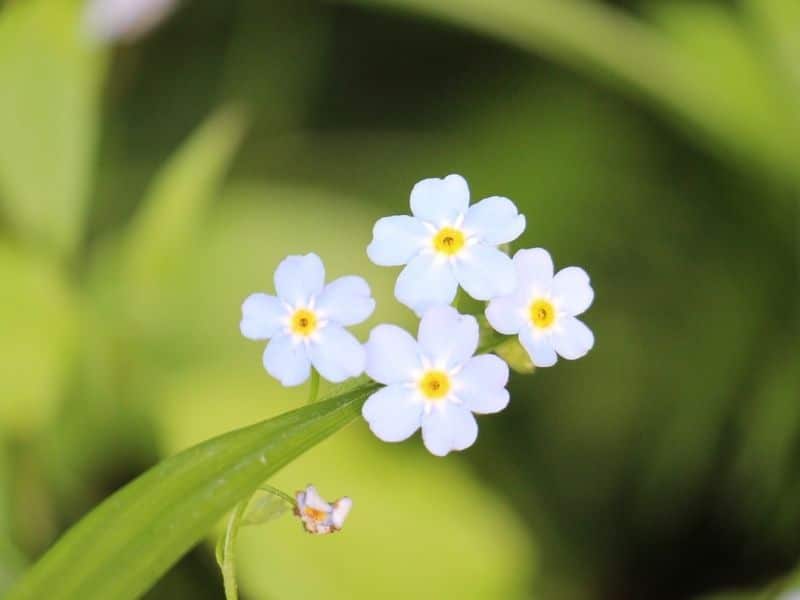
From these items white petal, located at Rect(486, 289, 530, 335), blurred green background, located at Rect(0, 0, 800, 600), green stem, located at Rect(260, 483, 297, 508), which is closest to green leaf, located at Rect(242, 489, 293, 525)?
green stem, located at Rect(260, 483, 297, 508)

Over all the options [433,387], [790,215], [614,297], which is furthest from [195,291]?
[790,215]

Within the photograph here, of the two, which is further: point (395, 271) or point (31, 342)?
point (395, 271)

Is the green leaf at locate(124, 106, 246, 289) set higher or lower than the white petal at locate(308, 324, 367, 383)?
higher

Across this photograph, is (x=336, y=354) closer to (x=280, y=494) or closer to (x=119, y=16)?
(x=280, y=494)

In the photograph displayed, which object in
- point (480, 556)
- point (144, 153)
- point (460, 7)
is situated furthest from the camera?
point (144, 153)

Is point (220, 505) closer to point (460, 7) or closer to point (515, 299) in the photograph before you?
point (515, 299)

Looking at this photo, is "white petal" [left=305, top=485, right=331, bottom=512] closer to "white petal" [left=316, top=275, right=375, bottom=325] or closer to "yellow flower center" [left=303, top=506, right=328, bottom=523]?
"yellow flower center" [left=303, top=506, right=328, bottom=523]

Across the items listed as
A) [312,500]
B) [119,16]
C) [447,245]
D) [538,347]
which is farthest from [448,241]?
[119,16]

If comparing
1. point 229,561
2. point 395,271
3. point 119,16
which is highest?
point 119,16
